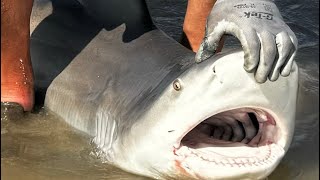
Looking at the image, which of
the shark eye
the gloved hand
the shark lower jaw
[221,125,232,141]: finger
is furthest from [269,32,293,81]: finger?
[221,125,232,141]: finger

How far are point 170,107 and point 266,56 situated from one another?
0.99 ft

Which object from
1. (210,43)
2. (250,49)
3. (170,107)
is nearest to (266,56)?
(250,49)

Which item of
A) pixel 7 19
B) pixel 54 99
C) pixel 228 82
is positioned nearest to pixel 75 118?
pixel 54 99

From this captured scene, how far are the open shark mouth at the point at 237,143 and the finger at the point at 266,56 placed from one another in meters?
0.15

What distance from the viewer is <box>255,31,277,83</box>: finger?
159 cm

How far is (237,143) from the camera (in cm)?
185

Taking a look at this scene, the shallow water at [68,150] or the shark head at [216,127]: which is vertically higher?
the shark head at [216,127]

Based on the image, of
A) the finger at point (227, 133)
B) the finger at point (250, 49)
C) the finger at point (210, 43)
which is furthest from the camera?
the finger at point (227, 133)

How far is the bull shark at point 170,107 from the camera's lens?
1643 millimetres

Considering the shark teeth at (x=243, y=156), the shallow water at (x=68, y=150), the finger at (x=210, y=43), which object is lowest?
the shallow water at (x=68, y=150)

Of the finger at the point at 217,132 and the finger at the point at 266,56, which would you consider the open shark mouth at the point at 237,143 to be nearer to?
the finger at the point at 217,132

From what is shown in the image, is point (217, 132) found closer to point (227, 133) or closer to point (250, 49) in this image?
point (227, 133)

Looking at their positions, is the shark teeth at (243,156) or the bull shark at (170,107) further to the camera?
the shark teeth at (243,156)

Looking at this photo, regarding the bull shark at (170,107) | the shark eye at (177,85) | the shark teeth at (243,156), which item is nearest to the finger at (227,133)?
the bull shark at (170,107)
